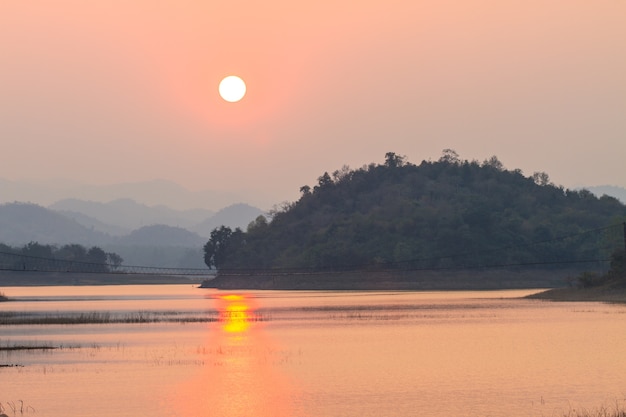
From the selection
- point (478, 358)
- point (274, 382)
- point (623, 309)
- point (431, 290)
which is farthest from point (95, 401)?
point (431, 290)

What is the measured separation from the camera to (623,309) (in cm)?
9406

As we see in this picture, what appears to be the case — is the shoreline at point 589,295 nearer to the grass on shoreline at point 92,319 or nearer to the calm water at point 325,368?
the calm water at point 325,368

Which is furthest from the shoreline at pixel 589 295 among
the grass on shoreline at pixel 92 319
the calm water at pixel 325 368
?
the grass on shoreline at pixel 92 319

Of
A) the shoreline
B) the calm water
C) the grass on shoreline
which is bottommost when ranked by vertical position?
the calm water

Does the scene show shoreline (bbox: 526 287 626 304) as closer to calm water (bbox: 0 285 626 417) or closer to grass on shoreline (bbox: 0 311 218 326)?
calm water (bbox: 0 285 626 417)

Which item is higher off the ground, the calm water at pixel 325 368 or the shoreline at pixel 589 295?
the shoreline at pixel 589 295

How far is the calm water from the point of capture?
38.9m

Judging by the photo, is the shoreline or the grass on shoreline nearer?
the grass on shoreline

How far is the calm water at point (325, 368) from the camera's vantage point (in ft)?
128

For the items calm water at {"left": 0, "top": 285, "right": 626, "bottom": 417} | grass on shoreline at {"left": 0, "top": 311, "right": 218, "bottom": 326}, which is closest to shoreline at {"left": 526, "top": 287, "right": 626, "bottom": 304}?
calm water at {"left": 0, "top": 285, "right": 626, "bottom": 417}

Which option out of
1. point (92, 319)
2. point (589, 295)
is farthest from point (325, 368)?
point (589, 295)

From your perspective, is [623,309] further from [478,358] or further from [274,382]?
[274,382]

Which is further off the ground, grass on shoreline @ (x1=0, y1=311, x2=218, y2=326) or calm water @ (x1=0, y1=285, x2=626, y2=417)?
grass on shoreline @ (x1=0, y1=311, x2=218, y2=326)

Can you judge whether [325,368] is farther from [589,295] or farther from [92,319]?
[589,295]
